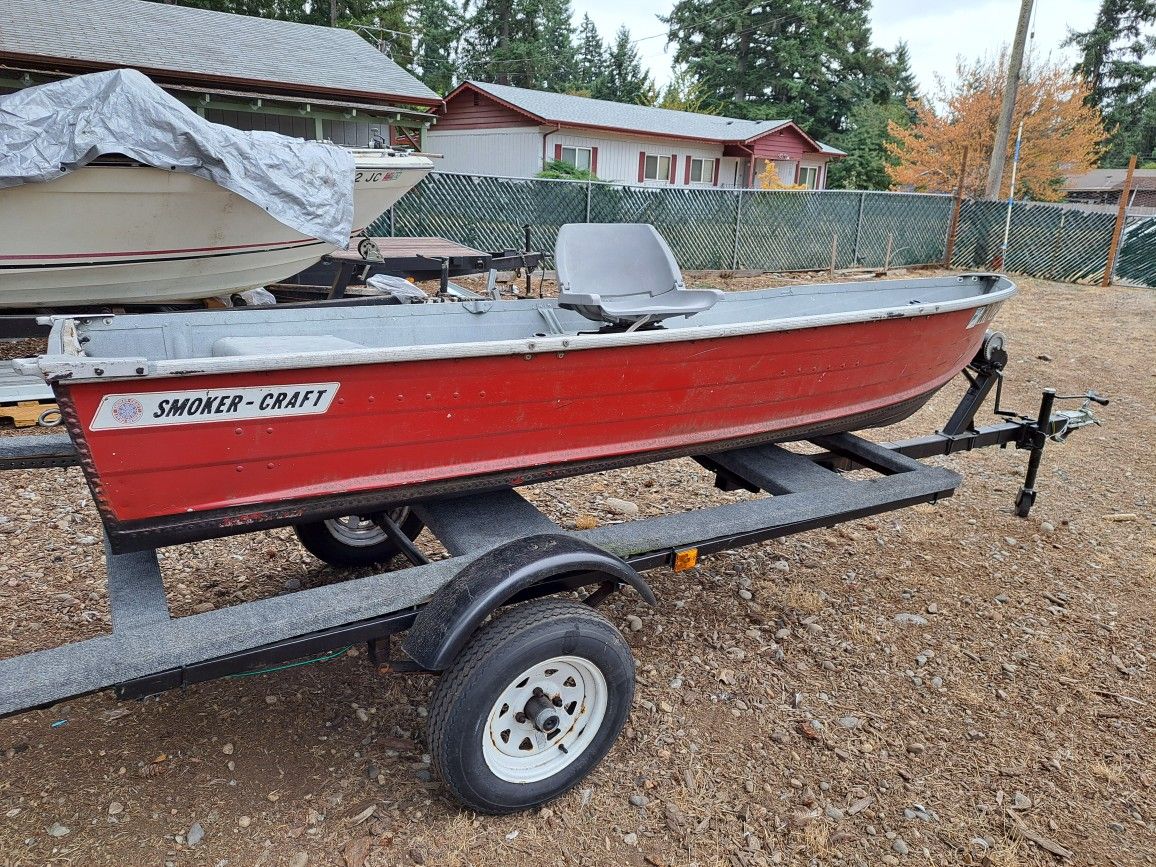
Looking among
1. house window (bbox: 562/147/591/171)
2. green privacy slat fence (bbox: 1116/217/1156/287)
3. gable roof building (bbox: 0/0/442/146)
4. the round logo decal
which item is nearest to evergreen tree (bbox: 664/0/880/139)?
house window (bbox: 562/147/591/171)

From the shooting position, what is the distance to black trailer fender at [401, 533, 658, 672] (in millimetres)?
2109

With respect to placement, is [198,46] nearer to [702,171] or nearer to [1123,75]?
[702,171]

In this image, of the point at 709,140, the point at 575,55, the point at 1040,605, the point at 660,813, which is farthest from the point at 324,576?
the point at 575,55

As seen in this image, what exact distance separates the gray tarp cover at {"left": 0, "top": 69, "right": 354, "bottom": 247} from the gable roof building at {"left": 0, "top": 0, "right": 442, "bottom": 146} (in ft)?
26.5

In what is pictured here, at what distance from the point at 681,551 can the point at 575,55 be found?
51763mm

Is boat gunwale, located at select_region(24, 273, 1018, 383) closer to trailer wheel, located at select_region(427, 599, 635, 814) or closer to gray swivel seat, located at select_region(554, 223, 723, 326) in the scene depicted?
gray swivel seat, located at select_region(554, 223, 723, 326)

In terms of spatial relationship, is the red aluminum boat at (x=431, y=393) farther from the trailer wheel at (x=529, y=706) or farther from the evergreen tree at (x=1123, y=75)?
the evergreen tree at (x=1123, y=75)

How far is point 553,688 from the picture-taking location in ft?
7.79

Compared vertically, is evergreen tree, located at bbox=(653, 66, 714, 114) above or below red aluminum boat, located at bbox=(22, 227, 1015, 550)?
above

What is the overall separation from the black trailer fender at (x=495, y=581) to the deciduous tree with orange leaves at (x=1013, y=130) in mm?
26309

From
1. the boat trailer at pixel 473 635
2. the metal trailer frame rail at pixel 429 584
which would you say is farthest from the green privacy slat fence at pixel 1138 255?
the boat trailer at pixel 473 635

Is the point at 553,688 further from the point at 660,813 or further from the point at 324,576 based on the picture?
the point at 324,576

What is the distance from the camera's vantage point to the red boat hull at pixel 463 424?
86.1 inches

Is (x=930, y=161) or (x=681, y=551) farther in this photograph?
(x=930, y=161)
